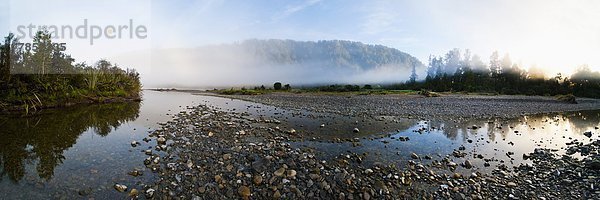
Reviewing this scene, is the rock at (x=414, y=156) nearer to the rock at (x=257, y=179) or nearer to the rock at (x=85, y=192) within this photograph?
the rock at (x=257, y=179)

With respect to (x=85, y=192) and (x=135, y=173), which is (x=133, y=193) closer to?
(x=85, y=192)

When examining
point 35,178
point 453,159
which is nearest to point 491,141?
point 453,159

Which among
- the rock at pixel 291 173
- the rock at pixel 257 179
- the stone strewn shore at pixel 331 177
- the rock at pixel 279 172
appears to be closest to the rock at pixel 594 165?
the stone strewn shore at pixel 331 177

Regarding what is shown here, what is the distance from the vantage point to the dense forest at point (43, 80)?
1948 centimetres

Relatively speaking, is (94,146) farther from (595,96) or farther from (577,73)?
(577,73)

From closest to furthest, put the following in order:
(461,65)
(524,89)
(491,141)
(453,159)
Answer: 1. (453,159)
2. (491,141)
3. (524,89)
4. (461,65)

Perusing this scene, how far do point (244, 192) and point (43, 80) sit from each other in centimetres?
2652

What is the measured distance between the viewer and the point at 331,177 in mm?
6938

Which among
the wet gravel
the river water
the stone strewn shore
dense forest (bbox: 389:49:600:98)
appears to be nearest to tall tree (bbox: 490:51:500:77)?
dense forest (bbox: 389:49:600:98)

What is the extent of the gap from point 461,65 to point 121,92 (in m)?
129

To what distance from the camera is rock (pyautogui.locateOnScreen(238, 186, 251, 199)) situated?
19.4 ft

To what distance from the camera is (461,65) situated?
11725 cm

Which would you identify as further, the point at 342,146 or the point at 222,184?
the point at 342,146

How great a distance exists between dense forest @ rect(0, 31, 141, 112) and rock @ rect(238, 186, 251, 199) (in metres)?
22.6
